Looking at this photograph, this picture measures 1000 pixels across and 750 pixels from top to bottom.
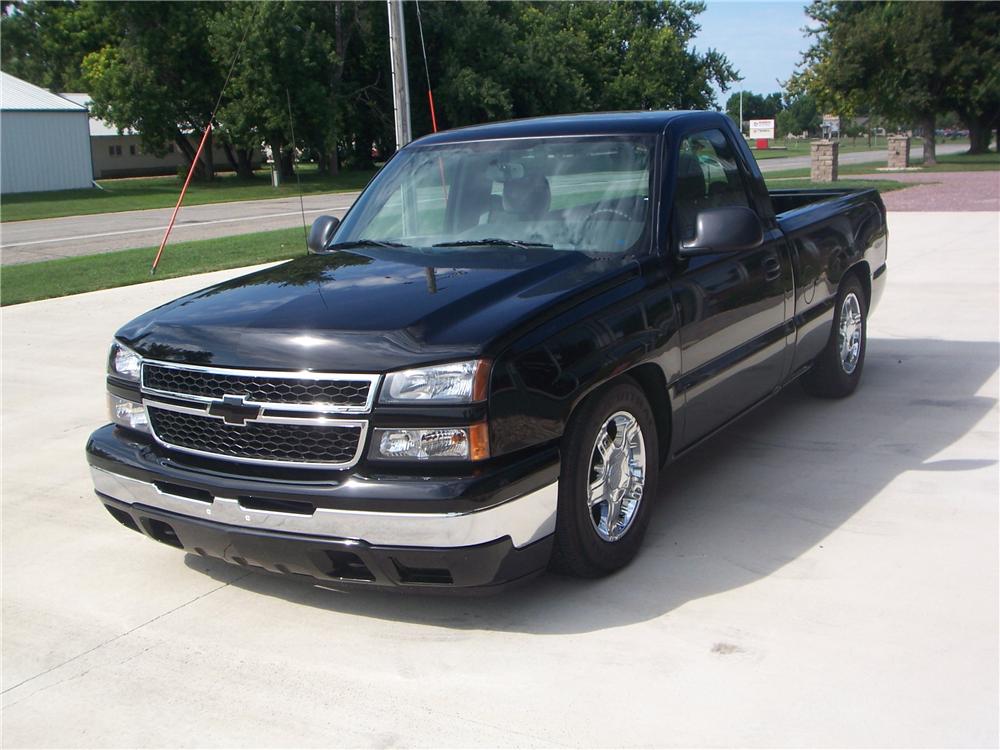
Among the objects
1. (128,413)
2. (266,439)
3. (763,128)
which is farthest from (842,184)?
(763,128)

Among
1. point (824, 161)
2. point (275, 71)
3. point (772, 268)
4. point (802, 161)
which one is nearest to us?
point (772, 268)

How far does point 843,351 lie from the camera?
682cm

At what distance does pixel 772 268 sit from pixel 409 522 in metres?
2.76

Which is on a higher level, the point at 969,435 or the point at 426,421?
the point at 426,421

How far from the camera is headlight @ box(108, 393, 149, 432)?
4.14 metres

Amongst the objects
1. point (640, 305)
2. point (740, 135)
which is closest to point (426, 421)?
point (640, 305)

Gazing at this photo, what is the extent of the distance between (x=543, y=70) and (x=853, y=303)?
45.2m

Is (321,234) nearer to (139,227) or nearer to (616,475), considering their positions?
(616,475)

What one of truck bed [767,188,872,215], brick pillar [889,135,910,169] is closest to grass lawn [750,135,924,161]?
brick pillar [889,135,910,169]

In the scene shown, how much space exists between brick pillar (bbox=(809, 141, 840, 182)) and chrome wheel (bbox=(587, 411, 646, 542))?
91.3 feet

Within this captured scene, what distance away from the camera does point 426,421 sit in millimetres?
3473

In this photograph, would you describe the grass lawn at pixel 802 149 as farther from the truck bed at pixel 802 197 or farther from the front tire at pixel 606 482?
the front tire at pixel 606 482

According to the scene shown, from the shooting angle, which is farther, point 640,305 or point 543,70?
point 543,70

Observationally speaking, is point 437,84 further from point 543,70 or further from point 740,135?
point 740,135
